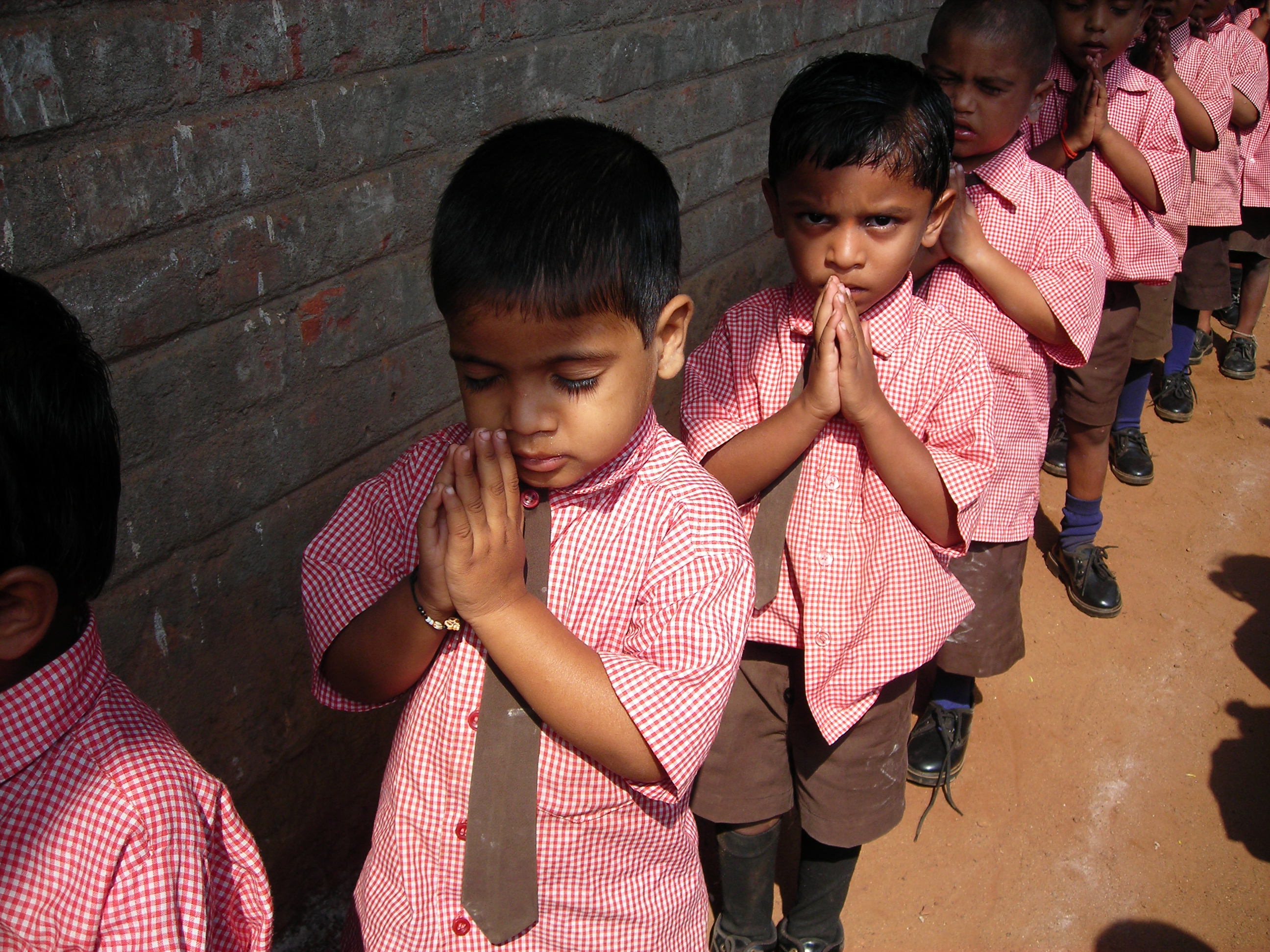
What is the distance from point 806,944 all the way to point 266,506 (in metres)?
1.59

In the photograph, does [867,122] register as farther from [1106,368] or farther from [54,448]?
[1106,368]

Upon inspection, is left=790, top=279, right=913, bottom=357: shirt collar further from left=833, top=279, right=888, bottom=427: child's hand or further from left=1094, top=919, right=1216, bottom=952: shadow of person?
left=1094, top=919, right=1216, bottom=952: shadow of person

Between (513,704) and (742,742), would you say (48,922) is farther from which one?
(742,742)

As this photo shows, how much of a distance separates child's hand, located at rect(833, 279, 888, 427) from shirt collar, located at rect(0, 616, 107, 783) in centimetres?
119

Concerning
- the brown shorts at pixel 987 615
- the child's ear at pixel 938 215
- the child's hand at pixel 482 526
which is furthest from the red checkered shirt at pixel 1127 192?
the child's hand at pixel 482 526

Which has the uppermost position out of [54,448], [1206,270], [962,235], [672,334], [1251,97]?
[54,448]

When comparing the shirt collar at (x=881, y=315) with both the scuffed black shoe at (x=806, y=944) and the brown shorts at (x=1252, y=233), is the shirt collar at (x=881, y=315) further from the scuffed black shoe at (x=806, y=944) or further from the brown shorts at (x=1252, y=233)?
the brown shorts at (x=1252, y=233)

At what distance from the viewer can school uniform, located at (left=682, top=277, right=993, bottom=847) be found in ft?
6.64

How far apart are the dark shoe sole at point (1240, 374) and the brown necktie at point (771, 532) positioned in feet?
15.4

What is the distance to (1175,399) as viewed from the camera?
523 cm

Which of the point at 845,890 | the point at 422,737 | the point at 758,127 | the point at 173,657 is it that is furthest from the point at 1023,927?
the point at 758,127

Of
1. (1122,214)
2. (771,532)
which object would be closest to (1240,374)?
(1122,214)

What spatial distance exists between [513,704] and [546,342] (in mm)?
482

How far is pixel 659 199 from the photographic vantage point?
56.9 inches
